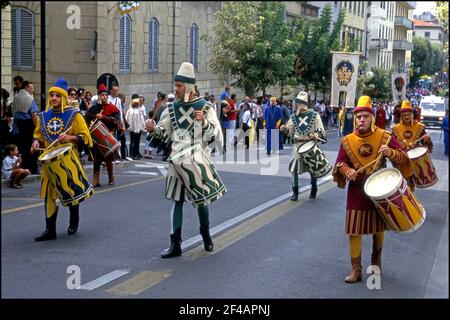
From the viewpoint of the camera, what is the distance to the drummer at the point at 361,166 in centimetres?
692

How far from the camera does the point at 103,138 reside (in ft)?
42.1

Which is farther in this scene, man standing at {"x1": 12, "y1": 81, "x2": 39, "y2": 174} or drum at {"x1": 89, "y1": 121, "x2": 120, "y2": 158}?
man standing at {"x1": 12, "y1": 81, "x2": 39, "y2": 174}

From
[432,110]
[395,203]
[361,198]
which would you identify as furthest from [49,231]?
[432,110]

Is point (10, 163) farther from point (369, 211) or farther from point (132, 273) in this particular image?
point (369, 211)

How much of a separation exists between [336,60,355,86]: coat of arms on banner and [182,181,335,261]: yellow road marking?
9026 millimetres

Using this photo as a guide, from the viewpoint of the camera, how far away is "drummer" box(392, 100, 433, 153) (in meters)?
11.2

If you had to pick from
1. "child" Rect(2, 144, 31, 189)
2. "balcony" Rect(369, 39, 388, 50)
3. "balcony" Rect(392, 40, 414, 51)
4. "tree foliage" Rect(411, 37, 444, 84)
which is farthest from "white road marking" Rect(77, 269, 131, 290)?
"balcony" Rect(369, 39, 388, 50)

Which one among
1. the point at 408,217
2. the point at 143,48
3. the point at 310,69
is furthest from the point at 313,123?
the point at 310,69

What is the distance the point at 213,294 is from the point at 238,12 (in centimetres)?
2114

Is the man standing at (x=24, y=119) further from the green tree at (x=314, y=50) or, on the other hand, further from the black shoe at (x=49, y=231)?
the green tree at (x=314, y=50)

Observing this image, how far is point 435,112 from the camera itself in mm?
27500

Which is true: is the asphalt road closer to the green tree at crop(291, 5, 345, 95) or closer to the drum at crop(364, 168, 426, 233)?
the drum at crop(364, 168, 426, 233)

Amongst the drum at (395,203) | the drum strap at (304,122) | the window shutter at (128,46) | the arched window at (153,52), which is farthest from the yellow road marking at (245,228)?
the arched window at (153,52)

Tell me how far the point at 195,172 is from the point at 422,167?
15.5 feet
